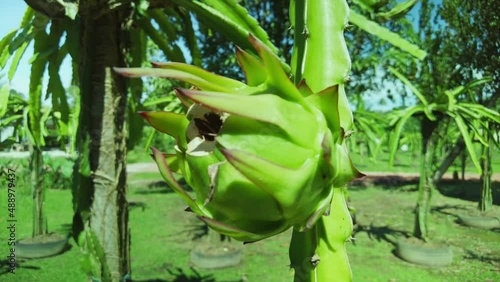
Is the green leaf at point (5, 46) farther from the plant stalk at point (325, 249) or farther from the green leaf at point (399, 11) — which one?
the plant stalk at point (325, 249)

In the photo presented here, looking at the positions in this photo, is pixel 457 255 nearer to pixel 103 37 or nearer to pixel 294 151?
pixel 103 37

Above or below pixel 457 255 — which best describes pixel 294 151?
above

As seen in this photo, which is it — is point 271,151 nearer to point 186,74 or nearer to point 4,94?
point 186,74

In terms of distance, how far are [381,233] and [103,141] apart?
4.68 metres

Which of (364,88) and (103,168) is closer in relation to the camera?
(103,168)

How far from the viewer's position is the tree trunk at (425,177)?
4.21m

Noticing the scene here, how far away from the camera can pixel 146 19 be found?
146 centimetres

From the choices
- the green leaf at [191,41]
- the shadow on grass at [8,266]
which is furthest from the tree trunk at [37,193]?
the green leaf at [191,41]

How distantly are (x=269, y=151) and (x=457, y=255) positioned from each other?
4.67 m

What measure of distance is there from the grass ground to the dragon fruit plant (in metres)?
2.07

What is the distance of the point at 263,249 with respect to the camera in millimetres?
4723

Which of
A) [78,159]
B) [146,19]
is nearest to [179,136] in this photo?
[78,159]

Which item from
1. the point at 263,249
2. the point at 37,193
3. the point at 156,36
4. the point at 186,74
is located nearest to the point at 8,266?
the point at 37,193

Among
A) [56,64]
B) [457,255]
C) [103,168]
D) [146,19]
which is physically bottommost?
[457,255]
